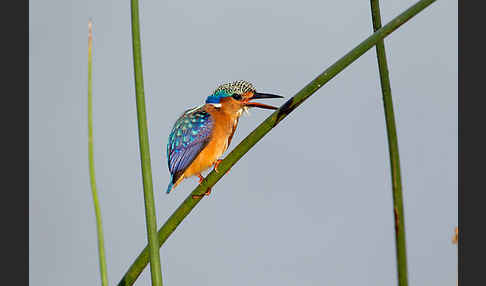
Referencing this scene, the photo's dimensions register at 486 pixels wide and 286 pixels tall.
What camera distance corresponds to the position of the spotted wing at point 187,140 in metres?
1.43

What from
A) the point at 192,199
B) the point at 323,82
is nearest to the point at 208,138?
the point at 192,199

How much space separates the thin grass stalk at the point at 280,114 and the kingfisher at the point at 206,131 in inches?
24.7

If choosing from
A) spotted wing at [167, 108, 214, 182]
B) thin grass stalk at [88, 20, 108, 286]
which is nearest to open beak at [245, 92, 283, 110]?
spotted wing at [167, 108, 214, 182]

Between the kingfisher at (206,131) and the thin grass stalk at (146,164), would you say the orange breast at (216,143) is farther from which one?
the thin grass stalk at (146,164)

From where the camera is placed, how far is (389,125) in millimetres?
538

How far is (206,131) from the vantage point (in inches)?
57.1

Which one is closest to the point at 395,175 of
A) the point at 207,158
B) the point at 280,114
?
the point at 280,114

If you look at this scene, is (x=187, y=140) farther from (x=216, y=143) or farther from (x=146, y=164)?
(x=146, y=164)

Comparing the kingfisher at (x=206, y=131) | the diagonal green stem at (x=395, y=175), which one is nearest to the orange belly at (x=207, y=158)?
the kingfisher at (x=206, y=131)

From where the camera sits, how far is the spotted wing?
1427 millimetres

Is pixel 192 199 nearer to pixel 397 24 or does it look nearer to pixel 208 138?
pixel 397 24

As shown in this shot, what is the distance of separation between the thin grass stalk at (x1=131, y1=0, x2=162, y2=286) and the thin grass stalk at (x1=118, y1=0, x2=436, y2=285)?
A: 14cm

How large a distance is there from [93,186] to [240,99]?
1.04m

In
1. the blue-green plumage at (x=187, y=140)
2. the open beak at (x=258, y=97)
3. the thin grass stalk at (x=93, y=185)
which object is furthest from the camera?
the blue-green plumage at (x=187, y=140)
